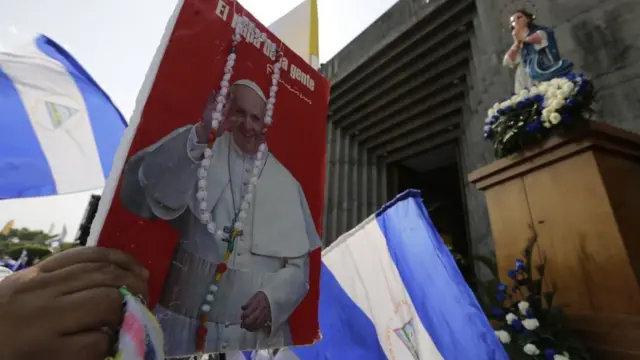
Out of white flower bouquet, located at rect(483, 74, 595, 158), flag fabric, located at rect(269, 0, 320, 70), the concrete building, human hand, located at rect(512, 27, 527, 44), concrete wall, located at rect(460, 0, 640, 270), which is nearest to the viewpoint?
flag fabric, located at rect(269, 0, 320, 70)

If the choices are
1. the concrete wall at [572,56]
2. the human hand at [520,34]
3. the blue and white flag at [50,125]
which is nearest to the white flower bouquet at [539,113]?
the human hand at [520,34]

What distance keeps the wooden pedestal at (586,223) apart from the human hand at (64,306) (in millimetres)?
1928

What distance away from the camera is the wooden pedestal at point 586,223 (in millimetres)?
1534

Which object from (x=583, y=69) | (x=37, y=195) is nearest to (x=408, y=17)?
(x=583, y=69)

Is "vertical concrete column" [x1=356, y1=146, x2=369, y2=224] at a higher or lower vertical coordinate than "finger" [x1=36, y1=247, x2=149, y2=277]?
higher

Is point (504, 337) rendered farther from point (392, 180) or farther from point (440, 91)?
point (392, 180)

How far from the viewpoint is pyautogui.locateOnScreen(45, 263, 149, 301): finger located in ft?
1.57

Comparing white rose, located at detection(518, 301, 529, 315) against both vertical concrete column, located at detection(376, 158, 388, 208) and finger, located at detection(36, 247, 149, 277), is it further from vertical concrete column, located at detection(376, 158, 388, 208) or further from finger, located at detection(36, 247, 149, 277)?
vertical concrete column, located at detection(376, 158, 388, 208)

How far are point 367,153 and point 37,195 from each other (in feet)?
19.4

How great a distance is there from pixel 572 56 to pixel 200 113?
4.30m

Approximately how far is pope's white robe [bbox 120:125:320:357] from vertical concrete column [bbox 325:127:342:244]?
5.65 meters

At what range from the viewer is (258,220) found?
81cm

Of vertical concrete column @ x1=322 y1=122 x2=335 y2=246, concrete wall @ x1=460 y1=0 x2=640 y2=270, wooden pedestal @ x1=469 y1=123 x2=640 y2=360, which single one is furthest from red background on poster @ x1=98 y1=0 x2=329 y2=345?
vertical concrete column @ x1=322 y1=122 x2=335 y2=246

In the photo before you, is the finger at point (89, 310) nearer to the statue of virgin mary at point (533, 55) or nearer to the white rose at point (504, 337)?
the white rose at point (504, 337)
